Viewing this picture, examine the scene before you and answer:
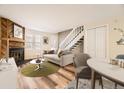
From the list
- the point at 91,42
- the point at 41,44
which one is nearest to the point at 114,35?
the point at 91,42

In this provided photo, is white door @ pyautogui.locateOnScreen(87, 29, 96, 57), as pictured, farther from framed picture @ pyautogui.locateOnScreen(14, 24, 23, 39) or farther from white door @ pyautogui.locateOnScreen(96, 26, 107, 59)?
framed picture @ pyautogui.locateOnScreen(14, 24, 23, 39)

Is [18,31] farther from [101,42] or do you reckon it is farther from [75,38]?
[101,42]

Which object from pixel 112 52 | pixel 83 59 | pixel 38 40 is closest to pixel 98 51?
pixel 112 52

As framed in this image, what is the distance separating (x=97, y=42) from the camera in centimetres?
415

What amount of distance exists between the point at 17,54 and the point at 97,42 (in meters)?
3.95

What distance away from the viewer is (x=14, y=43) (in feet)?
17.7

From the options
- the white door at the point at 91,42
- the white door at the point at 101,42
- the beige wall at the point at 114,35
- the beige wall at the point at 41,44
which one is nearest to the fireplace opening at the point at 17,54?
the beige wall at the point at 41,44

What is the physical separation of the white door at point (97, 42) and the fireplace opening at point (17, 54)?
3.52 m

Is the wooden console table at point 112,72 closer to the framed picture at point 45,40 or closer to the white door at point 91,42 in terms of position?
the white door at point 91,42

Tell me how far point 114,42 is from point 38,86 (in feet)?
8.74

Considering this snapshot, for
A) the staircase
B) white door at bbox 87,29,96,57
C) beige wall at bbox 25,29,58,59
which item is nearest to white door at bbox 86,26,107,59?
white door at bbox 87,29,96,57

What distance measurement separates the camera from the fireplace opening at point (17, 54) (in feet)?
16.8
